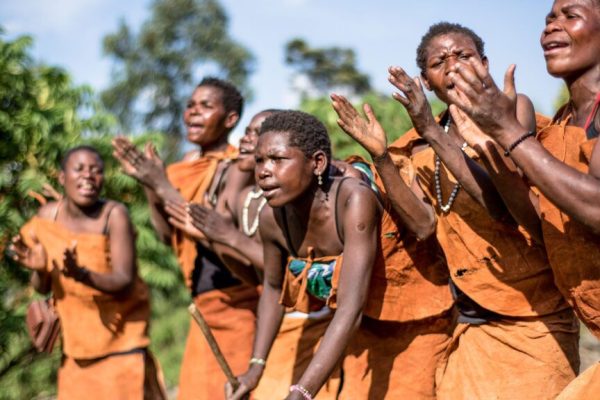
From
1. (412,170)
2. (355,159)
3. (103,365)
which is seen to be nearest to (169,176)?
(103,365)

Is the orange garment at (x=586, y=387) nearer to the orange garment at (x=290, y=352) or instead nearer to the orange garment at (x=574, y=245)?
the orange garment at (x=574, y=245)

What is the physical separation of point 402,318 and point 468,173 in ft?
3.16

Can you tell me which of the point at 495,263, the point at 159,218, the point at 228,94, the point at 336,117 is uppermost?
the point at 336,117

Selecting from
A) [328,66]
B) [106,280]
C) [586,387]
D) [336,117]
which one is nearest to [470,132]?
[586,387]

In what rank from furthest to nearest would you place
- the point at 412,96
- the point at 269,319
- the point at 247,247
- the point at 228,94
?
the point at 228,94
the point at 247,247
the point at 269,319
the point at 412,96

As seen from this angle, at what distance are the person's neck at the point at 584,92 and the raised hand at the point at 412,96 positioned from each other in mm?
Result: 543

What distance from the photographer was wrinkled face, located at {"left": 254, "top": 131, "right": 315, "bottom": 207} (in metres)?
3.91

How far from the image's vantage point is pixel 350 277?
374 cm

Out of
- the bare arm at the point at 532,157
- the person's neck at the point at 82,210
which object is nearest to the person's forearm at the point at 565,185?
the bare arm at the point at 532,157

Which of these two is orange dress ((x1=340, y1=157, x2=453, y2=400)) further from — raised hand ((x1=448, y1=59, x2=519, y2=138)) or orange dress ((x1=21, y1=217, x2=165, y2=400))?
orange dress ((x1=21, y1=217, x2=165, y2=400))

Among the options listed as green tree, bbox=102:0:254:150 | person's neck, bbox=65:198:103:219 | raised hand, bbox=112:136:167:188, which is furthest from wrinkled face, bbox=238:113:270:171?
green tree, bbox=102:0:254:150

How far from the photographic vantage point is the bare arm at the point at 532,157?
2660mm

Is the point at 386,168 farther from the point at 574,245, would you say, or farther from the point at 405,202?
the point at 574,245

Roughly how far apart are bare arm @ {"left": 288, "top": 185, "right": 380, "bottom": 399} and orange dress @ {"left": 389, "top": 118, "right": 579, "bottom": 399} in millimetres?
351
